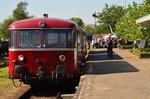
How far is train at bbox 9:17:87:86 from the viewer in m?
17.6

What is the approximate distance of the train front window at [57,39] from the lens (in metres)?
17.8

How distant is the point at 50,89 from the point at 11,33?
3.51 m

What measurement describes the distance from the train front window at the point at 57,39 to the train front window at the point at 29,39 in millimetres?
278

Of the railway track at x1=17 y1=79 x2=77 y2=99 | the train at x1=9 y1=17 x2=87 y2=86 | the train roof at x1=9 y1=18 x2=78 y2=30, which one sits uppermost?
the train roof at x1=9 y1=18 x2=78 y2=30

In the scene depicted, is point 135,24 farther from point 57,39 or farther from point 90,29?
point 90,29

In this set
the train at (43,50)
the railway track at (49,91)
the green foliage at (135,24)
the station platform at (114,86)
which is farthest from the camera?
the green foliage at (135,24)

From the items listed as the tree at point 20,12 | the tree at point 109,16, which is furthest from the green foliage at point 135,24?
the tree at point 109,16

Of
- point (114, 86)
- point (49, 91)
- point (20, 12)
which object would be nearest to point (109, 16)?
point (20, 12)

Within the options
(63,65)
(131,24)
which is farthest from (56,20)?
(131,24)

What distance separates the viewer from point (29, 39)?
17938 mm

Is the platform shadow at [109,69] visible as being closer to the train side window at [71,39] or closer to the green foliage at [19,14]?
the train side window at [71,39]

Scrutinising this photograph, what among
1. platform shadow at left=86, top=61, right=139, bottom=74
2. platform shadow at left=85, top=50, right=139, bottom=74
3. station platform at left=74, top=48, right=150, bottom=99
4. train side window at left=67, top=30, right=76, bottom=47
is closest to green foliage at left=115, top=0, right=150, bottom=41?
platform shadow at left=85, top=50, right=139, bottom=74

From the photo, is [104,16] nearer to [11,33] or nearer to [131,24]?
[131,24]

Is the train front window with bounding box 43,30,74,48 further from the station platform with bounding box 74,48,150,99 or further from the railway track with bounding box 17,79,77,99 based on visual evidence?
the railway track with bounding box 17,79,77,99
